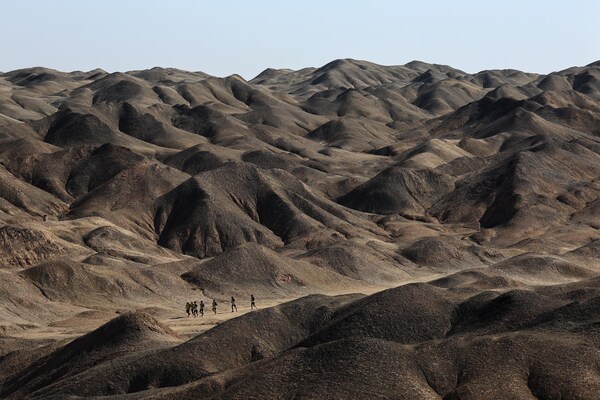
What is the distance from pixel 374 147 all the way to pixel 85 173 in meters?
65.5

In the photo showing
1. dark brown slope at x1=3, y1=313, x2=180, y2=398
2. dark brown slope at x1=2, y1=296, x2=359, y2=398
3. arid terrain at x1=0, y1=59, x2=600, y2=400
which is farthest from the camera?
dark brown slope at x1=3, y1=313, x2=180, y2=398

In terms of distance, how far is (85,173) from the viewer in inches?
4887

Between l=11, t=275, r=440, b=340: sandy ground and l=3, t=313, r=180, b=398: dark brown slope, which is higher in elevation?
l=3, t=313, r=180, b=398: dark brown slope

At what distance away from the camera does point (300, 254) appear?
96750 mm

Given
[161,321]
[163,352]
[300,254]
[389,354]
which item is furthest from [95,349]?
[300,254]

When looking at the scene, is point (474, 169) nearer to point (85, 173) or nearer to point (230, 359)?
point (85, 173)

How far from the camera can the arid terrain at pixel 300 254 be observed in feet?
127

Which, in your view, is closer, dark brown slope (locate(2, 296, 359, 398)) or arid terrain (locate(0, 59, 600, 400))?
arid terrain (locate(0, 59, 600, 400))

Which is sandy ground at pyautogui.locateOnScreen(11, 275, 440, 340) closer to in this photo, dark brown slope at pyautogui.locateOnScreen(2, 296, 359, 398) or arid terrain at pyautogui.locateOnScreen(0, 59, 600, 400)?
arid terrain at pyautogui.locateOnScreen(0, 59, 600, 400)

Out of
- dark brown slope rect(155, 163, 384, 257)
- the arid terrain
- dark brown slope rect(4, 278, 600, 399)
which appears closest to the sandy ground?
the arid terrain

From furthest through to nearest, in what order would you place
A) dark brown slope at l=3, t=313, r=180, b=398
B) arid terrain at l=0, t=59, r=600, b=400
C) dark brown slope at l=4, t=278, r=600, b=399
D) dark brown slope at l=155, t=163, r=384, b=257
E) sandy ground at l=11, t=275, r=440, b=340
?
dark brown slope at l=155, t=163, r=384, b=257
sandy ground at l=11, t=275, r=440, b=340
dark brown slope at l=3, t=313, r=180, b=398
arid terrain at l=0, t=59, r=600, b=400
dark brown slope at l=4, t=278, r=600, b=399

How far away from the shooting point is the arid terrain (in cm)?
3884

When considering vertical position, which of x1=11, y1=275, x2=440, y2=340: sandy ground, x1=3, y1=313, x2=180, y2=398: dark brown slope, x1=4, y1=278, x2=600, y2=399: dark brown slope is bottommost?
x1=11, y1=275, x2=440, y2=340: sandy ground

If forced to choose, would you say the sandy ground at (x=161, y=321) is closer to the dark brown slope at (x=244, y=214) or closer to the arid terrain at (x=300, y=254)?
the arid terrain at (x=300, y=254)
